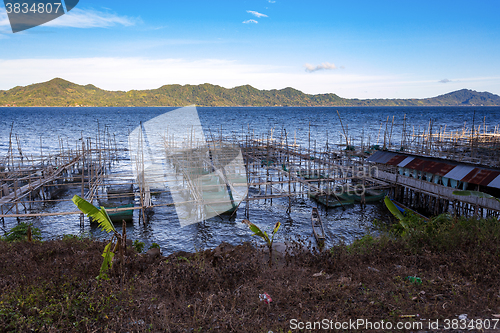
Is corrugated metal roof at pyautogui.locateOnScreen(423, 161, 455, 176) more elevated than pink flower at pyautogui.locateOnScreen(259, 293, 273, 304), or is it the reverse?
corrugated metal roof at pyautogui.locateOnScreen(423, 161, 455, 176)

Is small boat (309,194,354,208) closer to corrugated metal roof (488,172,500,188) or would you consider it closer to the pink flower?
corrugated metal roof (488,172,500,188)

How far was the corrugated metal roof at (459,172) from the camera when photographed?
64.6 ft

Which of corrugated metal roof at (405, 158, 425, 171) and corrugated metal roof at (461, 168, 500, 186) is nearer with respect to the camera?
corrugated metal roof at (461, 168, 500, 186)

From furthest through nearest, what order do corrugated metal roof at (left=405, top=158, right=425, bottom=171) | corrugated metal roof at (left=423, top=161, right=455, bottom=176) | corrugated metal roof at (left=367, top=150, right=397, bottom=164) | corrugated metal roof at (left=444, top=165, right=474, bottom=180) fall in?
corrugated metal roof at (left=367, top=150, right=397, bottom=164), corrugated metal roof at (left=405, top=158, right=425, bottom=171), corrugated metal roof at (left=423, top=161, right=455, bottom=176), corrugated metal roof at (left=444, top=165, right=474, bottom=180)

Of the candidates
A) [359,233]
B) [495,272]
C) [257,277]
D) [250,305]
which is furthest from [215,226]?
[495,272]

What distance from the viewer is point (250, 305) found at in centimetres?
645

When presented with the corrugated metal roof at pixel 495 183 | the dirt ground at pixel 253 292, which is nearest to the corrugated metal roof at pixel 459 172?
the corrugated metal roof at pixel 495 183

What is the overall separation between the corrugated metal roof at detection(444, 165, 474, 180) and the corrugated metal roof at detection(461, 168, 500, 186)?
29cm

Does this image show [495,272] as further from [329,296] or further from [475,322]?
[329,296]

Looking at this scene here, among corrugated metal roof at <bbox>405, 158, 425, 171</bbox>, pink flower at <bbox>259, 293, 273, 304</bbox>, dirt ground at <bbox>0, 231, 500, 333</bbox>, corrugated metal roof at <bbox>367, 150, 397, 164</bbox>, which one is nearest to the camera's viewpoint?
dirt ground at <bbox>0, 231, 500, 333</bbox>

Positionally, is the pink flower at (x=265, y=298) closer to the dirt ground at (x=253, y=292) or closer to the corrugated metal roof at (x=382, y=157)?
the dirt ground at (x=253, y=292)

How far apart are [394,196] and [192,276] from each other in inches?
906

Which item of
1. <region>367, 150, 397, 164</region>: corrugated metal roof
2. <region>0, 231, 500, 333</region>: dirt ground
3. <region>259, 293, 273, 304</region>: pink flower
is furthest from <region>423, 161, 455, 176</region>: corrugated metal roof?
<region>259, 293, 273, 304</region>: pink flower

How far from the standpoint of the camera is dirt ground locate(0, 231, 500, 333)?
5.67m
